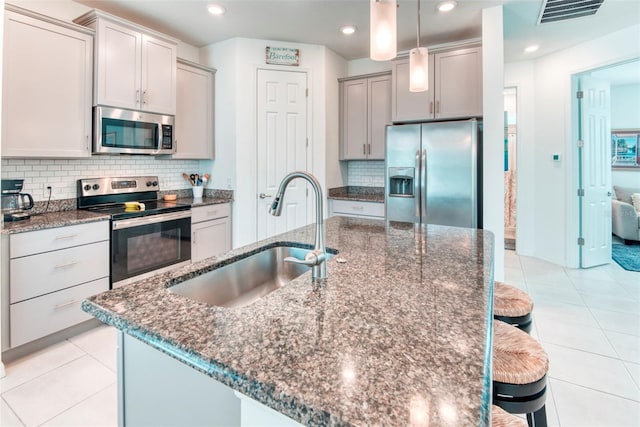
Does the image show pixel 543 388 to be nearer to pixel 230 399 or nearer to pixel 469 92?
pixel 230 399

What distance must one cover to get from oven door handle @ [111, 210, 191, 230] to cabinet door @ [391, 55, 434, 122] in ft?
8.09

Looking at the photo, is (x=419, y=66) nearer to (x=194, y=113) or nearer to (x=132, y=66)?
(x=132, y=66)

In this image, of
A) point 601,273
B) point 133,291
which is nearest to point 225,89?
point 133,291

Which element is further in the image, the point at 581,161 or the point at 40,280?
the point at 581,161

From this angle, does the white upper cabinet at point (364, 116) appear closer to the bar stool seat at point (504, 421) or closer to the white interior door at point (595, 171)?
the white interior door at point (595, 171)

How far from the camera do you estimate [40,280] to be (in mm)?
2307

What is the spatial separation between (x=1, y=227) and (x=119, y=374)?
5.78 feet

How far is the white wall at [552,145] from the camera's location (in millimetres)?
4145

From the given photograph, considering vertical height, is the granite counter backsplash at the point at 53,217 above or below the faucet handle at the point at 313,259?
above

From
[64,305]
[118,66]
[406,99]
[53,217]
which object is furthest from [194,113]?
[406,99]

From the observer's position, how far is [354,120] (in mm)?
4238

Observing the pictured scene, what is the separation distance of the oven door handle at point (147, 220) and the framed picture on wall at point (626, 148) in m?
7.52

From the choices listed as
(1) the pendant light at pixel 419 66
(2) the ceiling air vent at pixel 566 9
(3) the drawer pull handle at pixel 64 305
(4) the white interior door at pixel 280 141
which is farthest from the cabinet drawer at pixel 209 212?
(2) the ceiling air vent at pixel 566 9

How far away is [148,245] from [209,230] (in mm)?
709
